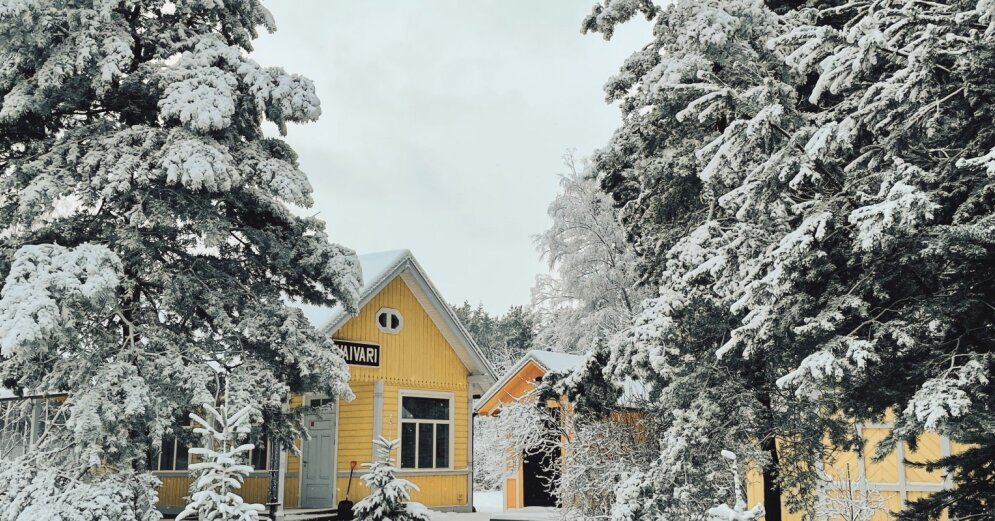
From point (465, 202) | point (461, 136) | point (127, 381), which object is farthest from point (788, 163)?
point (465, 202)

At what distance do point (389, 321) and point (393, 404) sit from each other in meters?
1.76

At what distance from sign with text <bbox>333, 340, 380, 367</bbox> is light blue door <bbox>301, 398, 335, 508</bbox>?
103 centimetres

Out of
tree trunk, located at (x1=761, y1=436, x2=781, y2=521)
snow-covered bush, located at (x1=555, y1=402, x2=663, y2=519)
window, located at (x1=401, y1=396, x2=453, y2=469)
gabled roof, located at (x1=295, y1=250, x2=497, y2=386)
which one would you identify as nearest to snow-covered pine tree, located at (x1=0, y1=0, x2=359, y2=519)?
snow-covered bush, located at (x1=555, y1=402, x2=663, y2=519)

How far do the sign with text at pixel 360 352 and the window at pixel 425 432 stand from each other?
4.07ft

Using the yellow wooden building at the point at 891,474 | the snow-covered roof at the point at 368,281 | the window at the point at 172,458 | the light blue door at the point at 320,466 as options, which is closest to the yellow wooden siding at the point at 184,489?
the window at the point at 172,458

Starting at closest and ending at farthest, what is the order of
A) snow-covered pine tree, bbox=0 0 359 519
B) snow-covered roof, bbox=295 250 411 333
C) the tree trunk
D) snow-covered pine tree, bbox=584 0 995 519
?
snow-covered pine tree, bbox=584 0 995 519 < snow-covered pine tree, bbox=0 0 359 519 < the tree trunk < snow-covered roof, bbox=295 250 411 333

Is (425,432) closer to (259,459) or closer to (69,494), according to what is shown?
(259,459)

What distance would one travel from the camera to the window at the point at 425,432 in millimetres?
17500

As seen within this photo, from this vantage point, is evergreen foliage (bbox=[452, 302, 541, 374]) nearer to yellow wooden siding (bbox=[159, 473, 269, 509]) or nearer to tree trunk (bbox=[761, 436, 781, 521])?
yellow wooden siding (bbox=[159, 473, 269, 509])

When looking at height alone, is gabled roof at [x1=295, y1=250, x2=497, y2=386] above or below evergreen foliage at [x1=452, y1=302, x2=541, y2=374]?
below

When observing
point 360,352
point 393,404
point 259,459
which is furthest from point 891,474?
point 259,459

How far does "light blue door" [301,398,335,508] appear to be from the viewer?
16.5m

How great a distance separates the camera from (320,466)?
1678cm

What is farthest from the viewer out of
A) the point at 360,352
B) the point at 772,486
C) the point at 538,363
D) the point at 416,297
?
the point at 416,297
